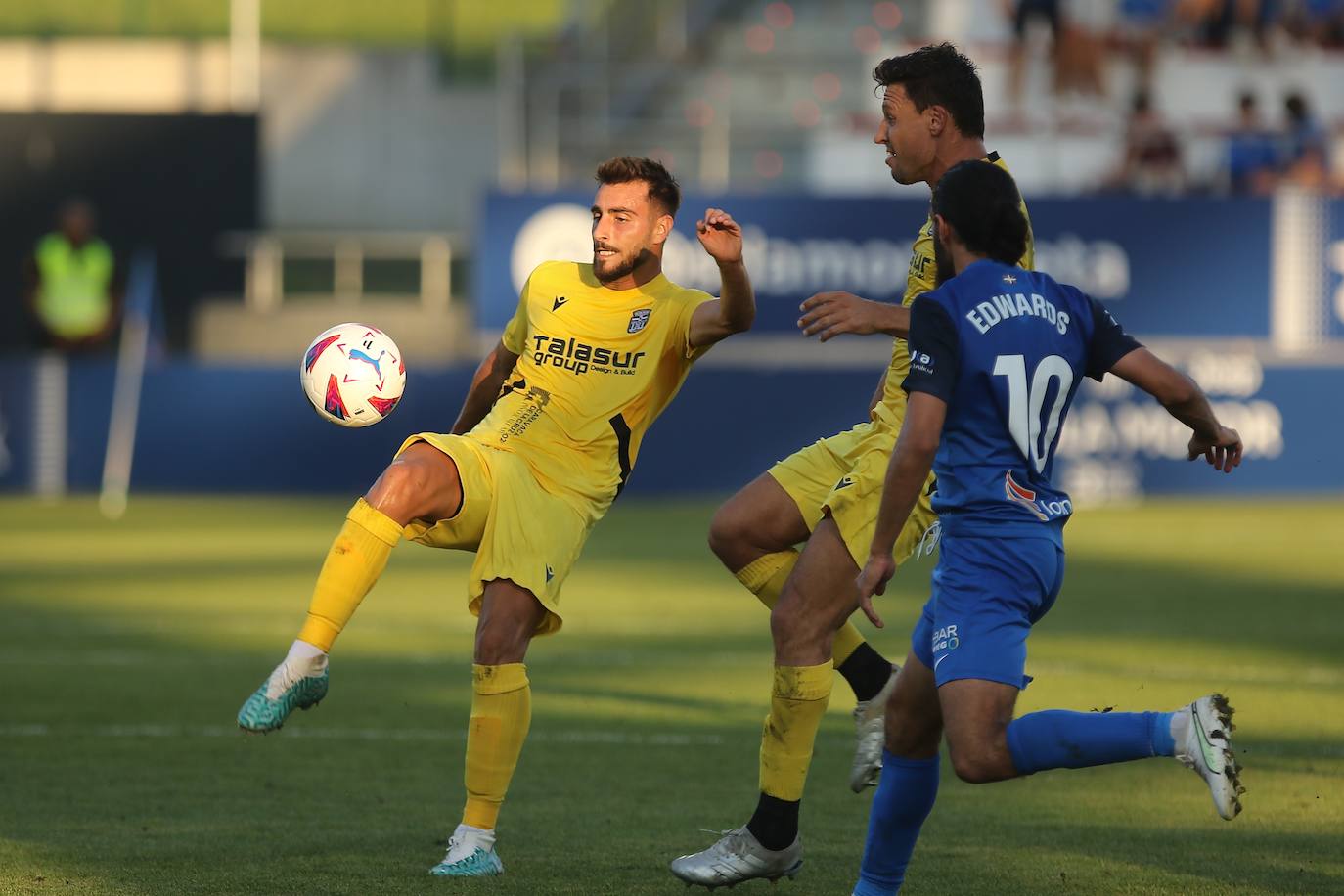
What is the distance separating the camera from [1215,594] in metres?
12.9

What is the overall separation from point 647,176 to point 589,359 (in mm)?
587

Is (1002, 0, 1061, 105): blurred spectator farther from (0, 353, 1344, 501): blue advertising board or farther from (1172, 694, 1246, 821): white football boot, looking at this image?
(1172, 694, 1246, 821): white football boot

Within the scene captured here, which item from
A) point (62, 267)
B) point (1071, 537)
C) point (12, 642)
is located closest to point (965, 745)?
point (12, 642)

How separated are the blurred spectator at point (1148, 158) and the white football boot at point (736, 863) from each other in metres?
17.0

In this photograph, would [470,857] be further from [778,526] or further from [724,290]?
[724,290]

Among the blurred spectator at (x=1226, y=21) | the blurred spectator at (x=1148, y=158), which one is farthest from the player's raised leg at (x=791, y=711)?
the blurred spectator at (x=1226, y=21)

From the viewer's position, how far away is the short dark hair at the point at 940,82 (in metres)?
5.86

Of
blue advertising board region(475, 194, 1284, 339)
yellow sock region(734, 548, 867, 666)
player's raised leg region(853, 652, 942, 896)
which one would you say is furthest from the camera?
blue advertising board region(475, 194, 1284, 339)

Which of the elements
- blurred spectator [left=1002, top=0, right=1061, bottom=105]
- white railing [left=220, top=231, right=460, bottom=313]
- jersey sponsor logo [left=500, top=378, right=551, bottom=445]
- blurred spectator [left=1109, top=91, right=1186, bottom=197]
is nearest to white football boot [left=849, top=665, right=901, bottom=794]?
jersey sponsor logo [left=500, top=378, right=551, bottom=445]

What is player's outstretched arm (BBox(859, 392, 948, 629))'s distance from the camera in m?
4.77

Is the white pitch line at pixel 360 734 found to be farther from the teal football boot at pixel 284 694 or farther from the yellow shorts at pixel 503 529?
the teal football boot at pixel 284 694

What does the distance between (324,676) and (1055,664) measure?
16.8 feet

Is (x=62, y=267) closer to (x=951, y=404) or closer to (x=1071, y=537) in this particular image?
(x=1071, y=537)

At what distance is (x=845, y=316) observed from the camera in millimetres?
5410
